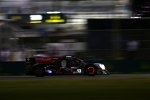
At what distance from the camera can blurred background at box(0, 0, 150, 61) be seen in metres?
30.0

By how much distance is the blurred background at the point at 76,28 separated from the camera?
29984 mm

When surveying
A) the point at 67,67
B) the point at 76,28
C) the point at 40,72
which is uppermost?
the point at 76,28

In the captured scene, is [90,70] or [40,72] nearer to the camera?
[90,70]

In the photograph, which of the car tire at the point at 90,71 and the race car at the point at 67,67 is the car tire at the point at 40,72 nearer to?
the race car at the point at 67,67

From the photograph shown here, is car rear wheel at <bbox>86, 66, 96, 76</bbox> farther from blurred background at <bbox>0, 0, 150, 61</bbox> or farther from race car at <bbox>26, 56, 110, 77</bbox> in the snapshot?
blurred background at <bbox>0, 0, 150, 61</bbox>

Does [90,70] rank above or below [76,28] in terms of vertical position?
below

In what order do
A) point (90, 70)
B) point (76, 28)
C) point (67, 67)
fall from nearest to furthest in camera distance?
1. point (90, 70)
2. point (67, 67)
3. point (76, 28)

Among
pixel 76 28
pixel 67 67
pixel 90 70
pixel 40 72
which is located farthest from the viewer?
pixel 76 28

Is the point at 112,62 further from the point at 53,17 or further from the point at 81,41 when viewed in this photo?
the point at 53,17

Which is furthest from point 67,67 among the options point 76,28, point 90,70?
point 76,28

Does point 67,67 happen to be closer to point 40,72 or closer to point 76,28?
point 40,72

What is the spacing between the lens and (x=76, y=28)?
30.0 metres

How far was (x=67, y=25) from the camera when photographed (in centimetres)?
3016

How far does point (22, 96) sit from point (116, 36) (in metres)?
18.0
